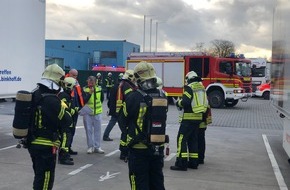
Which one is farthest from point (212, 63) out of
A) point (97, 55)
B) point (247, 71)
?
→ point (97, 55)

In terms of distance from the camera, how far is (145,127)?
15.3 feet

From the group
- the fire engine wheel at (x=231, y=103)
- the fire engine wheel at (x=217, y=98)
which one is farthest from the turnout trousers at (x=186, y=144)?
the fire engine wheel at (x=231, y=103)

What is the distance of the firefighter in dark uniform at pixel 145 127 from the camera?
455 centimetres

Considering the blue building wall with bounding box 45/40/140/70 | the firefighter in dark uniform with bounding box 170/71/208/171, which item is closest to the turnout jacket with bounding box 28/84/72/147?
the firefighter in dark uniform with bounding box 170/71/208/171

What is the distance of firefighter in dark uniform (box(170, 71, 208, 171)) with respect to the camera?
805 centimetres

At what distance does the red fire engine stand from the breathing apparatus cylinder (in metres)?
19.1

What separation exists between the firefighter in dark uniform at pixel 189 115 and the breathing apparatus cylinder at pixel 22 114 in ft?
13.0

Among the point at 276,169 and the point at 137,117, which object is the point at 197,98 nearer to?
the point at 276,169

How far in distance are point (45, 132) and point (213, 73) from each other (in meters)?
19.1

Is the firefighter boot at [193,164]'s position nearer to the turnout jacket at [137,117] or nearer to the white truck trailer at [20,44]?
the turnout jacket at [137,117]

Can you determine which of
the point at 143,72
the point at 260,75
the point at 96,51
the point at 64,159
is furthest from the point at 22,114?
the point at 96,51

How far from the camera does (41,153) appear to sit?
4.69m

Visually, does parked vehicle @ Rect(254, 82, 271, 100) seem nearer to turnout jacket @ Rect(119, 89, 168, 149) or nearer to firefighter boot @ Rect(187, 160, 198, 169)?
firefighter boot @ Rect(187, 160, 198, 169)

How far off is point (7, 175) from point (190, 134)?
137 inches
